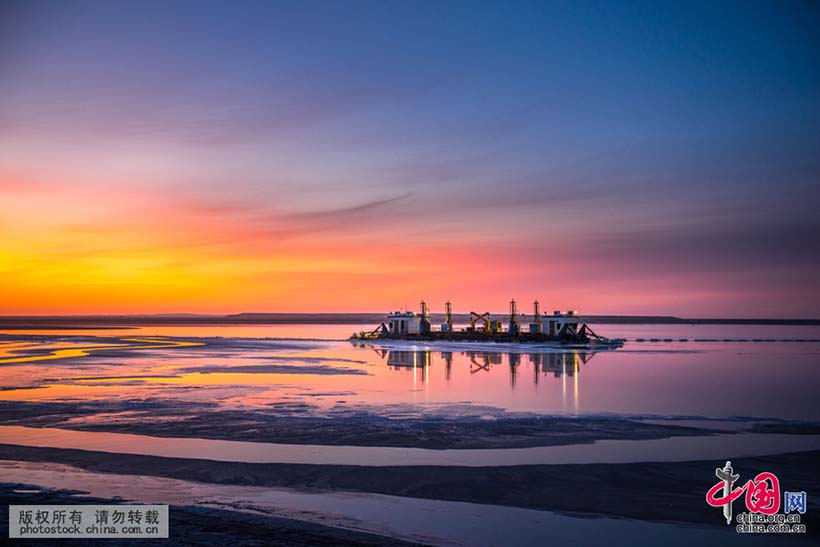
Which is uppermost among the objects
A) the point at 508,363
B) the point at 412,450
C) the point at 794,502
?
the point at 794,502

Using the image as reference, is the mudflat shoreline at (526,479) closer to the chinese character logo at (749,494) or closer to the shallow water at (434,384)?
the chinese character logo at (749,494)

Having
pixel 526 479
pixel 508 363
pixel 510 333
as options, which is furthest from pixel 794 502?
pixel 510 333

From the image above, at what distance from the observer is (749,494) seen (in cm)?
1209

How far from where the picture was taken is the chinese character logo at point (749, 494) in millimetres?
11383

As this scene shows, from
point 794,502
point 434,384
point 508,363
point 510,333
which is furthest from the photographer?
point 510,333

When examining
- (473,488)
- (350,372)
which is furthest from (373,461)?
(350,372)

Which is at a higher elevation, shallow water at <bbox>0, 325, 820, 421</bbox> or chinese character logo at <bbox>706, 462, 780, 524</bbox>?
chinese character logo at <bbox>706, 462, 780, 524</bbox>

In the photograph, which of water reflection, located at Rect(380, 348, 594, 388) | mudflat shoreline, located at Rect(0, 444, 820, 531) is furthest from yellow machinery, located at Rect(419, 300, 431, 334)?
mudflat shoreline, located at Rect(0, 444, 820, 531)

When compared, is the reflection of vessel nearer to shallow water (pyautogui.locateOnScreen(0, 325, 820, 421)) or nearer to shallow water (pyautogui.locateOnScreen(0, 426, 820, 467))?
shallow water (pyautogui.locateOnScreen(0, 325, 820, 421))

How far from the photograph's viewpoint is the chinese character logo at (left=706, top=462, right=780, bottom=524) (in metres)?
11.4

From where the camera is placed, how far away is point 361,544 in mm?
9453

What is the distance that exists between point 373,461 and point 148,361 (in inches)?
1421

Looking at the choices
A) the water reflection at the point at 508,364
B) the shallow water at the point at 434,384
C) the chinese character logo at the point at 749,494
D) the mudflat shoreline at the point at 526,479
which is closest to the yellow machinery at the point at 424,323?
the water reflection at the point at 508,364

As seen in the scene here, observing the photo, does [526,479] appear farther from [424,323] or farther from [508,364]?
[424,323]
